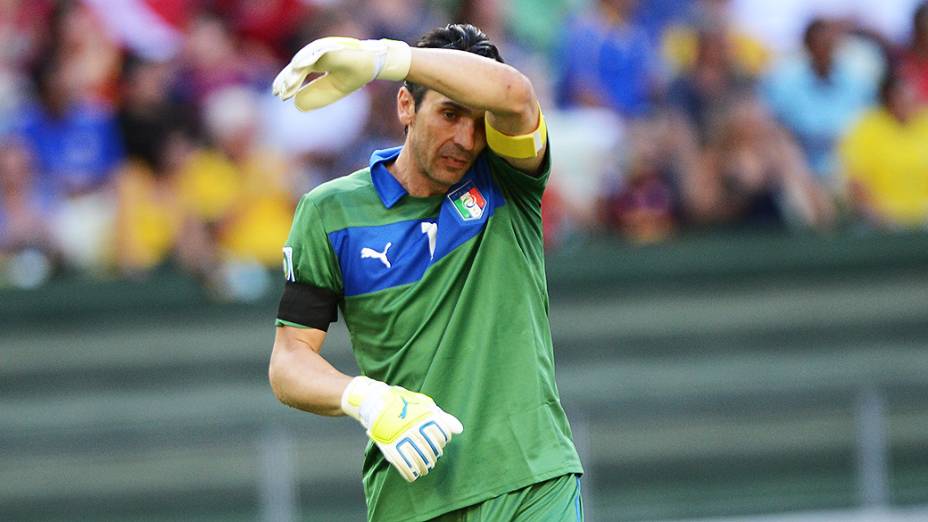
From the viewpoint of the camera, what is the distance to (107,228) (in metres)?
9.63

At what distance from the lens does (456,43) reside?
4.07m

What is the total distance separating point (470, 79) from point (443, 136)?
306 mm

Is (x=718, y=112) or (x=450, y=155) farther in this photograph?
(x=718, y=112)

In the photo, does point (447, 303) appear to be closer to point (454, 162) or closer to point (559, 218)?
point (454, 162)

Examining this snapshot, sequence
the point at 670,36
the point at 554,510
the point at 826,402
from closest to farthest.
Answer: the point at 554,510, the point at 826,402, the point at 670,36

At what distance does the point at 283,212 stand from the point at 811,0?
12.8 feet

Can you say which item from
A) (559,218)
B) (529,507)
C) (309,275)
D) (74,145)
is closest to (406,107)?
(309,275)

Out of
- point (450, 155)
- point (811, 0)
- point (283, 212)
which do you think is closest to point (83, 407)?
point (283, 212)

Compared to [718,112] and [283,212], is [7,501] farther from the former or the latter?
[718,112]

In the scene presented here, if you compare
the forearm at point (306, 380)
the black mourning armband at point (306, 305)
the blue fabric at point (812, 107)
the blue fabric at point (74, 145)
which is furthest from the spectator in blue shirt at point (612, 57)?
the forearm at point (306, 380)

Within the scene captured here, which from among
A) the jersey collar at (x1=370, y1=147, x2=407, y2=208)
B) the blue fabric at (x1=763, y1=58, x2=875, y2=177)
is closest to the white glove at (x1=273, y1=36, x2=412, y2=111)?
the jersey collar at (x1=370, y1=147, x2=407, y2=208)

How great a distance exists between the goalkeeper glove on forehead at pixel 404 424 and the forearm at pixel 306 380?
0.30ft

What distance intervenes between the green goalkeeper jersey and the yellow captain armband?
0.13m

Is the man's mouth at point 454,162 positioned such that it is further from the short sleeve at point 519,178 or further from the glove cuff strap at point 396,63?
the glove cuff strap at point 396,63
